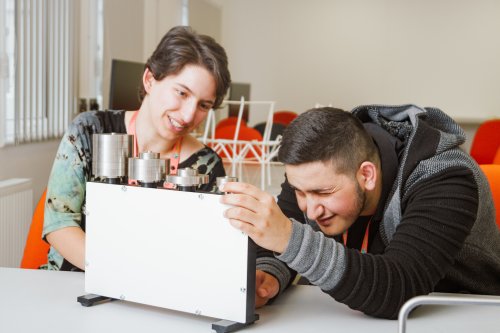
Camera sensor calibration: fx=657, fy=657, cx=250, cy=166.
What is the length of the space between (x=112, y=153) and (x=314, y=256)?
0.34 m

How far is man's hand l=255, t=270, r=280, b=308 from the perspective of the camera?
108 centimetres

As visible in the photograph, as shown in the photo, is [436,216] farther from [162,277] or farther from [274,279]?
[162,277]

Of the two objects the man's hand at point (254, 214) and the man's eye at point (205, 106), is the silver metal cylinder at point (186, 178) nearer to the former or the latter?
the man's hand at point (254, 214)

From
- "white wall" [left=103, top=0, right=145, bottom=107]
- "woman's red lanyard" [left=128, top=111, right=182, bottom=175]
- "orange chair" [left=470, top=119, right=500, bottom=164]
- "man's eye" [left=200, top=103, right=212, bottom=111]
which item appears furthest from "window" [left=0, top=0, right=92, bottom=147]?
"orange chair" [left=470, top=119, right=500, bottom=164]

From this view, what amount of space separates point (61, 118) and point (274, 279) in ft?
10.1

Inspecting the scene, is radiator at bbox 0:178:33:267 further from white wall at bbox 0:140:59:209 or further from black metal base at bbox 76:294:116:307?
black metal base at bbox 76:294:116:307

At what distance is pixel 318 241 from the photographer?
990mm

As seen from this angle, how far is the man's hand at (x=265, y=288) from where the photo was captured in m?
1.08

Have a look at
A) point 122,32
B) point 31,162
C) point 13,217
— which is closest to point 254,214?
point 13,217

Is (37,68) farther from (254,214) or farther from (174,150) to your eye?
(254,214)

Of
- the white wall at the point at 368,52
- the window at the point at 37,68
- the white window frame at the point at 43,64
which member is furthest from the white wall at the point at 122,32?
the white wall at the point at 368,52

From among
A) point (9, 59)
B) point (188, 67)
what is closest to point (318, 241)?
point (188, 67)

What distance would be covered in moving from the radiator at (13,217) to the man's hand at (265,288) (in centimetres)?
210

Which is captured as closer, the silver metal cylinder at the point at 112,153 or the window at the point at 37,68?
the silver metal cylinder at the point at 112,153
